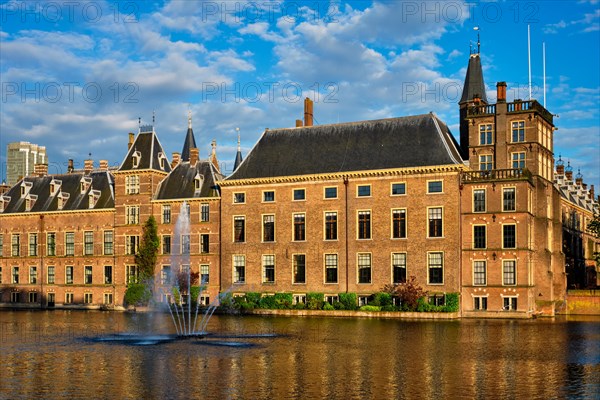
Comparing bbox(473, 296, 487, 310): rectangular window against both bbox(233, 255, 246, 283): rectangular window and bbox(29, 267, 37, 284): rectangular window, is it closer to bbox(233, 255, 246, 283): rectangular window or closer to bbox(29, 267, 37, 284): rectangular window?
bbox(233, 255, 246, 283): rectangular window

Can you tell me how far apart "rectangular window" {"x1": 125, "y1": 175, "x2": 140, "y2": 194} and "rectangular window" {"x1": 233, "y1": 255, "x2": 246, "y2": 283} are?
1240cm

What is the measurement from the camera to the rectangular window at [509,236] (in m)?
52.6

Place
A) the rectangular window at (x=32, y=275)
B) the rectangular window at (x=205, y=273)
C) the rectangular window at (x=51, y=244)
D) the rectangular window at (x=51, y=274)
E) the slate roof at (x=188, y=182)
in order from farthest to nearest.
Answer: the rectangular window at (x=32, y=275), the rectangular window at (x=51, y=244), the rectangular window at (x=51, y=274), the slate roof at (x=188, y=182), the rectangular window at (x=205, y=273)

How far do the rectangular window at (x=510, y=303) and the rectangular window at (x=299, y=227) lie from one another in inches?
664

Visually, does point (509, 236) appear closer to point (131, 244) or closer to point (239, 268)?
point (239, 268)

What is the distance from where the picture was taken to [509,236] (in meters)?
52.8

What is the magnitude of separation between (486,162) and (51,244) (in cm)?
4298

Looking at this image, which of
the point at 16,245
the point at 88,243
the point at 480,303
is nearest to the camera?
the point at 480,303

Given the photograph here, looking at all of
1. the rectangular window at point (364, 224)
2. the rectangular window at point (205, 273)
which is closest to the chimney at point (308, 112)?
the rectangular window at point (364, 224)

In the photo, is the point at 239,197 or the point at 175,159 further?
the point at 175,159

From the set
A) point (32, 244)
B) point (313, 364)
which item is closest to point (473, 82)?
point (313, 364)

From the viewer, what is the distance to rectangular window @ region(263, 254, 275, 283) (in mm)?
60906

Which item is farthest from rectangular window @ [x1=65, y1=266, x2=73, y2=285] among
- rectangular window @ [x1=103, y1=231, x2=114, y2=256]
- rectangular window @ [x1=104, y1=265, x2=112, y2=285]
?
Result: rectangular window @ [x1=103, y1=231, x2=114, y2=256]

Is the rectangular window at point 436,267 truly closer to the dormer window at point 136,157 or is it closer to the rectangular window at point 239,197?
the rectangular window at point 239,197
